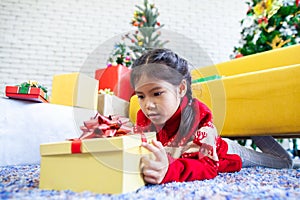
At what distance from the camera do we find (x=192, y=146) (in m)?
0.70

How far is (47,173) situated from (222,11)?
3.00m

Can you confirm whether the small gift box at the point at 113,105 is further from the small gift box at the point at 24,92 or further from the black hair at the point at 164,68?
the small gift box at the point at 24,92

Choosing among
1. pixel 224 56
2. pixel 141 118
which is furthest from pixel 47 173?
pixel 224 56

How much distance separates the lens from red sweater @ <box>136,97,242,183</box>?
2.10 ft

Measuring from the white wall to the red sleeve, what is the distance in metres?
2.14

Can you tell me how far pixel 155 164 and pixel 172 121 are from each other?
214 mm

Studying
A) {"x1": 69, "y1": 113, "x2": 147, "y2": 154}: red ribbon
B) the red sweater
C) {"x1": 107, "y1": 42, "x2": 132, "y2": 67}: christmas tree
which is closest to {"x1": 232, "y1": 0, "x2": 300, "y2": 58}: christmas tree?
{"x1": 107, "y1": 42, "x2": 132, "y2": 67}: christmas tree

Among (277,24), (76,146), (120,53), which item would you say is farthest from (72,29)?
(76,146)

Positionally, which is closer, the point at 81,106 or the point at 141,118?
the point at 81,106

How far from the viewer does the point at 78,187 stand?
51 centimetres

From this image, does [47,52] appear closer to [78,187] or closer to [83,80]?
[83,80]

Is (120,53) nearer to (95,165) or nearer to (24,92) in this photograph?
(24,92)

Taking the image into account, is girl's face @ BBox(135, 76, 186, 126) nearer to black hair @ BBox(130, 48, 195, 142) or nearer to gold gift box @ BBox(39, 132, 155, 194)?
A: black hair @ BBox(130, 48, 195, 142)

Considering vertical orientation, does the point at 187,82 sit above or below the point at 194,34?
below
